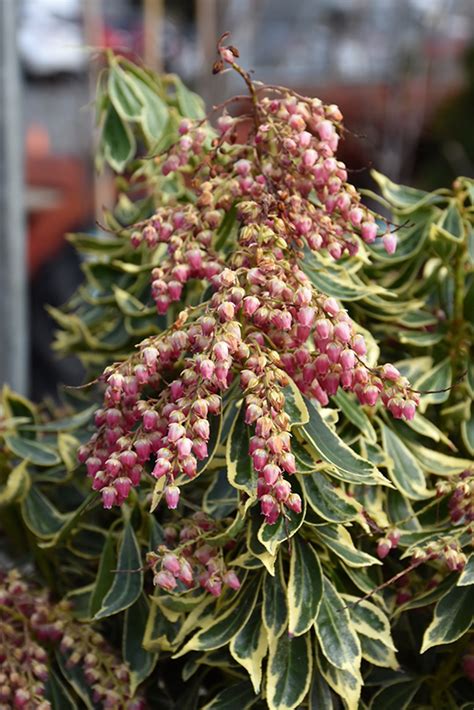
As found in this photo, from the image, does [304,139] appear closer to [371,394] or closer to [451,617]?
[371,394]

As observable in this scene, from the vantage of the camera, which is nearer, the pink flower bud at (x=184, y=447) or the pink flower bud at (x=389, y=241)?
the pink flower bud at (x=184, y=447)

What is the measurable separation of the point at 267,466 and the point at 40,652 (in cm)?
36

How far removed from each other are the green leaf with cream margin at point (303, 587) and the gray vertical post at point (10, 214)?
2.10 meters

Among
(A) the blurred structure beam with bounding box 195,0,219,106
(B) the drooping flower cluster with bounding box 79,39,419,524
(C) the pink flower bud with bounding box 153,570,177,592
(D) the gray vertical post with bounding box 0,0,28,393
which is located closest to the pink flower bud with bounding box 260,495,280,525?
(B) the drooping flower cluster with bounding box 79,39,419,524

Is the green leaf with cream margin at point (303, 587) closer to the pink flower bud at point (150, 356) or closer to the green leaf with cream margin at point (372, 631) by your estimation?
the green leaf with cream margin at point (372, 631)

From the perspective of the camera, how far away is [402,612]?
110 centimetres

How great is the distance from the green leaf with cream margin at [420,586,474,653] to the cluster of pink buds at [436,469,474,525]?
0.23 ft

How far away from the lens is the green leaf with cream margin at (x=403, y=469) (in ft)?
3.49

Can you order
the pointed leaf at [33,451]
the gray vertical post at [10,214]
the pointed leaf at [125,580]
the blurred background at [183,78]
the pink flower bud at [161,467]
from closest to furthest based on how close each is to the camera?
the pink flower bud at [161,467] → the pointed leaf at [125,580] → the pointed leaf at [33,451] → the gray vertical post at [10,214] → the blurred background at [183,78]

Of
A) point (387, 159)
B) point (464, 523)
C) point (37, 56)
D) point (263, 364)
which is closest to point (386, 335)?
point (464, 523)

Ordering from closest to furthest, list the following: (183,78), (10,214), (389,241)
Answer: (389,241) → (10,214) → (183,78)

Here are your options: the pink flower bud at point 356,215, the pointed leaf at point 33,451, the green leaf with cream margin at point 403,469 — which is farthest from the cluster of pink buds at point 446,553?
the pointed leaf at point 33,451

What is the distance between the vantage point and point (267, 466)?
0.82 meters

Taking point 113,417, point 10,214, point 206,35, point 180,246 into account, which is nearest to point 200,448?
point 113,417
